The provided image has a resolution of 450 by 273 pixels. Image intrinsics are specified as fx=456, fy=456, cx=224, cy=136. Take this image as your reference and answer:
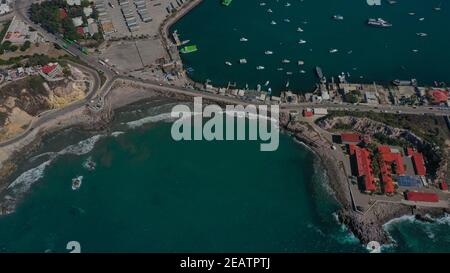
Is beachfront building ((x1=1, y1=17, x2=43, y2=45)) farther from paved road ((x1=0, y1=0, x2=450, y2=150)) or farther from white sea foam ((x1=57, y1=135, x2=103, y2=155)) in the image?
white sea foam ((x1=57, y1=135, x2=103, y2=155))

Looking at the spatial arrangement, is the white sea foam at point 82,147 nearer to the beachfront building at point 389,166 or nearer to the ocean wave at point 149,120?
the ocean wave at point 149,120

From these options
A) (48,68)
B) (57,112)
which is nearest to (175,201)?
(57,112)

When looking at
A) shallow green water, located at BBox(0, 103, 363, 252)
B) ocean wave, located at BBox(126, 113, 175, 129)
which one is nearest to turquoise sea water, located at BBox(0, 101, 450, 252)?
shallow green water, located at BBox(0, 103, 363, 252)

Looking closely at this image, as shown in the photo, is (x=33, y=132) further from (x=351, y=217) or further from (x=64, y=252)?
(x=351, y=217)

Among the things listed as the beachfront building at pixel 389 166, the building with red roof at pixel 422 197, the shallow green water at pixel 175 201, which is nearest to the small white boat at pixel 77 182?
the shallow green water at pixel 175 201
